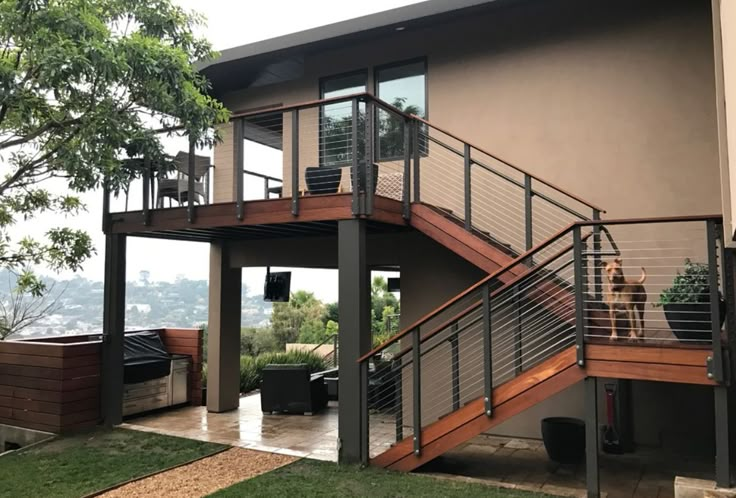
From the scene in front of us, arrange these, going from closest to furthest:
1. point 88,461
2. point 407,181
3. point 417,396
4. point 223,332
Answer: point 417,396 → point 88,461 → point 407,181 → point 223,332

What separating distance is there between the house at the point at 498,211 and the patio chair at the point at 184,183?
316 millimetres

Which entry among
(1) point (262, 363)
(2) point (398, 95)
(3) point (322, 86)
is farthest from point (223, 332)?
(2) point (398, 95)

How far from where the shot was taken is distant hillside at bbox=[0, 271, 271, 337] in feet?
29.2

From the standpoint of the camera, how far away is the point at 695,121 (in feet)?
22.0

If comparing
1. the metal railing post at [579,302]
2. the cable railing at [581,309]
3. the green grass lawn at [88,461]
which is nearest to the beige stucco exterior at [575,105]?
the cable railing at [581,309]

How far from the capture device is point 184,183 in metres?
8.00

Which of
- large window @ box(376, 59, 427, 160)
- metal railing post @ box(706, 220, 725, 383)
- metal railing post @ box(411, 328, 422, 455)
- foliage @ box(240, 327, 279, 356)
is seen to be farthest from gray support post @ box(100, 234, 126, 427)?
foliage @ box(240, 327, 279, 356)

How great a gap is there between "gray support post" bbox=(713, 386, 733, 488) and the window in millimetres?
5633

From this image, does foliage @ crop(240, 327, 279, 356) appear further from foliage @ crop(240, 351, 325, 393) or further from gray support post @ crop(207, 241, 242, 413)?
gray support post @ crop(207, 241, 242, 413)

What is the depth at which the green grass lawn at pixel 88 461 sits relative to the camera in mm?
5578

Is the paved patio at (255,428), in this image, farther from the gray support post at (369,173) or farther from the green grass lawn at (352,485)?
the gray support post at (369,173)

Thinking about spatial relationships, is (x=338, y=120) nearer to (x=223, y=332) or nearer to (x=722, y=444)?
(x=223, y=332)

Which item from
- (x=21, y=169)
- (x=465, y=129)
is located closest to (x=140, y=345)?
(x=21, y=169)

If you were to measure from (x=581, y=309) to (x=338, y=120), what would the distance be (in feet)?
16.4
